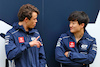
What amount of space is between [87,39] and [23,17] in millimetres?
883

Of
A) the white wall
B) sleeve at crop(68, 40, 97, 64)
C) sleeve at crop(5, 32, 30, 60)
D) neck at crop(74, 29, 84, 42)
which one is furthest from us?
the white wall

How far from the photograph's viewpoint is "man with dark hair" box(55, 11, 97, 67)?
2.06 metres

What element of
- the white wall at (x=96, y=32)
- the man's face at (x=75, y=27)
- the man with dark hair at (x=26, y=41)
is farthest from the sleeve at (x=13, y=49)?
the white wall at (x=96, y=32)

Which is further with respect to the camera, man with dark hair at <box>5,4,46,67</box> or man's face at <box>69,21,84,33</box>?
man's face at <box>69,21,84,33</box>

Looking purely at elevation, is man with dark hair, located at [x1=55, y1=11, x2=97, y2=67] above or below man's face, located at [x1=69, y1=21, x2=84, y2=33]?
below

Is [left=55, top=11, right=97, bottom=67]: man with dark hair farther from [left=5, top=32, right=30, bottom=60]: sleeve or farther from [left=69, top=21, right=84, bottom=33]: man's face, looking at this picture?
[left=5, top=32, right=30, bottom=60]: sleeve

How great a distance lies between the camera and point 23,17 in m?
1.96

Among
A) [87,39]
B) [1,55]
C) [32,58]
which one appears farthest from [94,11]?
[1,55]

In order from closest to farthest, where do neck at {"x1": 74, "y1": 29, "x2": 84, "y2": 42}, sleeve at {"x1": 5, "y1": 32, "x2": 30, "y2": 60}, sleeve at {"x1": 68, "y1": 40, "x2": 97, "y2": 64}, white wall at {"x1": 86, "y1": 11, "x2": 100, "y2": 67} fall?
1. sleeve at {"x1": 5, "y1": 32, "x2": 30, "y2": 60}
2. sleeve at {"x1": 68, "y1": 40, "x2": 97, "y2": 64}
3. neck at {"x1": 74, "y1": 29, "x2": 84, "y2": 42}
4. white wall at {"x1": 86, "y1": 11, "x2": 100, "y2": 67}

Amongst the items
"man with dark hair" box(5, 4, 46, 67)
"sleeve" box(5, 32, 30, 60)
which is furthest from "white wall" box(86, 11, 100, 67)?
"sleeve" box(5, 32, 30, 60)

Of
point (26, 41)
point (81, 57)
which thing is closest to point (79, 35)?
point (81, 57)

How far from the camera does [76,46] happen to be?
2.17 metres

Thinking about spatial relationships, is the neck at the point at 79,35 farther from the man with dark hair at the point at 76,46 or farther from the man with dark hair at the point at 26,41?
the man with dark hair at the point at 26,41

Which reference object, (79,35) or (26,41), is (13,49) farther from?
(79,35)
